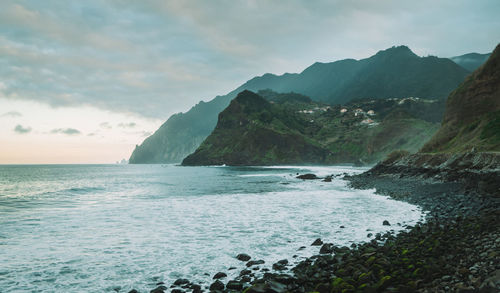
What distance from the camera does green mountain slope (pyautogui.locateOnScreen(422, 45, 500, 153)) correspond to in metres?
50.6

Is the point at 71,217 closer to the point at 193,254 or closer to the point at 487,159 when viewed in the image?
the point at 193,254

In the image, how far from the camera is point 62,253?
1374 centimetres

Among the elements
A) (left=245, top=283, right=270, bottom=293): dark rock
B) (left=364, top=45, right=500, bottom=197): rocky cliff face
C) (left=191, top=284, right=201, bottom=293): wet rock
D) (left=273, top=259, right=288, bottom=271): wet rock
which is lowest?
(left=273, top=259, right=288, bottom=271): wet rock

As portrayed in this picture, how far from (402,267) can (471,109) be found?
65763 mm

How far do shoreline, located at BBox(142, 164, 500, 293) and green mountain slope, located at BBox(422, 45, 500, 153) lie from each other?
4269cm

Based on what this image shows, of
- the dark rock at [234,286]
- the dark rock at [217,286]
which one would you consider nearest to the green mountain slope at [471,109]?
the dark rock at [234,286]

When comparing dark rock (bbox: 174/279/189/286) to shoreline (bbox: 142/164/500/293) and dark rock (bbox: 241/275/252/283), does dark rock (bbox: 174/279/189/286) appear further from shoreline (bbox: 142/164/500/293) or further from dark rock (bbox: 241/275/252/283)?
dark rock (bbox: 241/275/252/283)

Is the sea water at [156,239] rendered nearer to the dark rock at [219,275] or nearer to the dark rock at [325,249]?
the dark rock at [219,275]

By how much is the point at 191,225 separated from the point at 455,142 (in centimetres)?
5682

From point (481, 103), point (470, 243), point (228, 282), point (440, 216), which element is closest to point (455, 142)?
point (481, 103)

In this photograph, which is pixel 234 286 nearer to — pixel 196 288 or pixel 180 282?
pixel 196 288

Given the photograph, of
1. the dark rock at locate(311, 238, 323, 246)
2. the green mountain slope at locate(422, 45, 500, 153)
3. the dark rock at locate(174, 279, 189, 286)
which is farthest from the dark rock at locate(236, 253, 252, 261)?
the green mountain slope at locate(422, 45, 500, 153)

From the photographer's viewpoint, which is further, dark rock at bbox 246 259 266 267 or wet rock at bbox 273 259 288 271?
dark rock at bbox 246 259 266 267

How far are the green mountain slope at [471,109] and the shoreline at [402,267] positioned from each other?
140 ft
